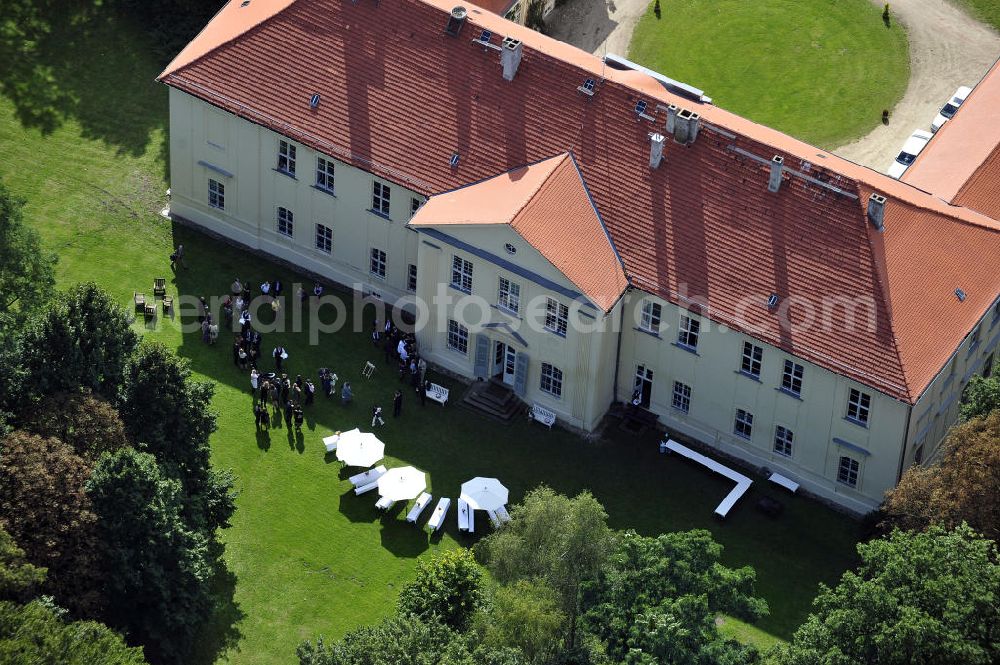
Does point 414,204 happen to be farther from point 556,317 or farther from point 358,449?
point 358,449

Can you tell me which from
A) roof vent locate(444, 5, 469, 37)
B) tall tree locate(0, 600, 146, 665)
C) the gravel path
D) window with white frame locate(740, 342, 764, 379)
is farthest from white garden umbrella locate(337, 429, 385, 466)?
the gravel path

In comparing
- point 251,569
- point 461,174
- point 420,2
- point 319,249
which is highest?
point 420,2

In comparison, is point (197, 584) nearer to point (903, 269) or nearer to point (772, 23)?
point (903, 269)

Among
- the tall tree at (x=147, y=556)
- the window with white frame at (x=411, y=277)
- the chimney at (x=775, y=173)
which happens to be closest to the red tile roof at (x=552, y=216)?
the window with white frame at (x=411, y=277)

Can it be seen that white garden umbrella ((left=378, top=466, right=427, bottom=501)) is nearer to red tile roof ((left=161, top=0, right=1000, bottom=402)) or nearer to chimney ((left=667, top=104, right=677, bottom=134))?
red tile roof ((left=161, top=0, right=1000, bottom=402))

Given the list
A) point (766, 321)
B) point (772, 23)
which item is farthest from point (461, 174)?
point (772, 23)

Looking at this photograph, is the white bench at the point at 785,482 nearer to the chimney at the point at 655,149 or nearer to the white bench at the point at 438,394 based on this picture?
the chimney at the point at 655,149
